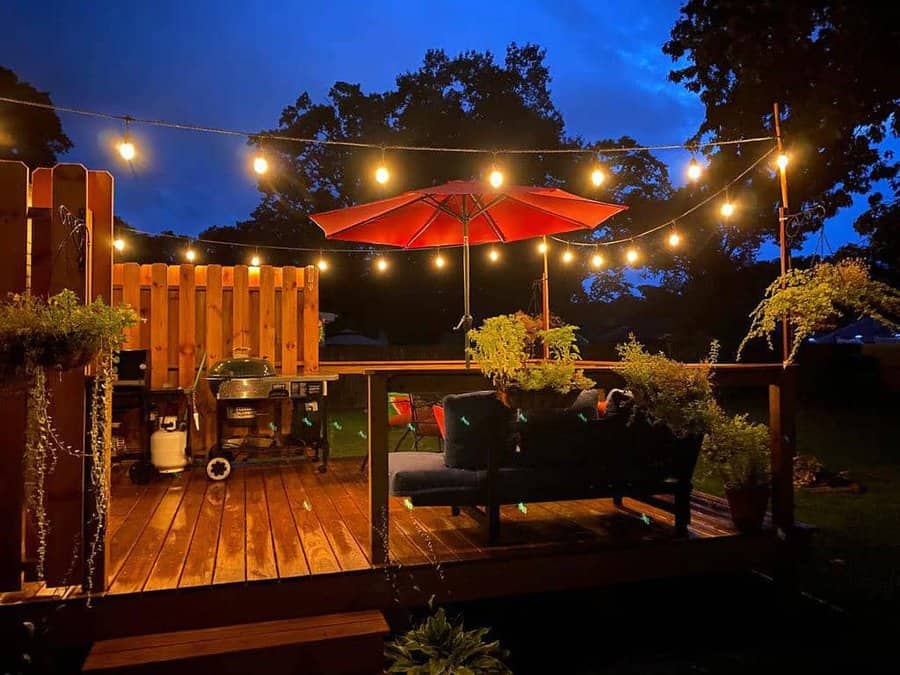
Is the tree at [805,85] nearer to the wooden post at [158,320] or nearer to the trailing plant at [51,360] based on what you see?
the wooden post at [158,320]

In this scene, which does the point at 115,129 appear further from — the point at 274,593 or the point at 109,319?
the point at 274,593

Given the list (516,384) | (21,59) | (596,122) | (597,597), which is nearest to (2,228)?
(516,384)

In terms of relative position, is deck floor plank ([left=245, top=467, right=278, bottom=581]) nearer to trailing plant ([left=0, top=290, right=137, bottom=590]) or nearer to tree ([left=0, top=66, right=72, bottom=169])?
trailing plant ([left=0, top=290, right=137, bottom=590])

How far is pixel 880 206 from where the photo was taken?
15.0 meters

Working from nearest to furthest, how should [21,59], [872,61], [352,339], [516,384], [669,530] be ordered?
[516,384]
[669,530]
[872,61]
[352,339]
[21,59]

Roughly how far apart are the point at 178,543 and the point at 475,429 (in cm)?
185

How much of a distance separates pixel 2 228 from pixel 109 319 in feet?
2.35

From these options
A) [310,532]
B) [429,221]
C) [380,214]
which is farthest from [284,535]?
[429,221]

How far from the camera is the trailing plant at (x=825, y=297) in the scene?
3791 mm

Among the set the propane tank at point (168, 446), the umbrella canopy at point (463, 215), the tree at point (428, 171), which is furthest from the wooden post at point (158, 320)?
the tree at point (428, 171)

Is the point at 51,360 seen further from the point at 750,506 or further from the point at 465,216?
the point at 750,506

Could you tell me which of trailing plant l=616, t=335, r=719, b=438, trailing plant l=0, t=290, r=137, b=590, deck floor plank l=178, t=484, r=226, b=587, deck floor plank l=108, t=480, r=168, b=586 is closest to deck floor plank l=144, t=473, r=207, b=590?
deck floor plank l=178, t=484, r=226, b=587

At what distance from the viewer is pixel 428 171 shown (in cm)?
1719

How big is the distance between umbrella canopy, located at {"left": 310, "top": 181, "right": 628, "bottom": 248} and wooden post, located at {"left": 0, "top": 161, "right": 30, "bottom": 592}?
2.47 metres
